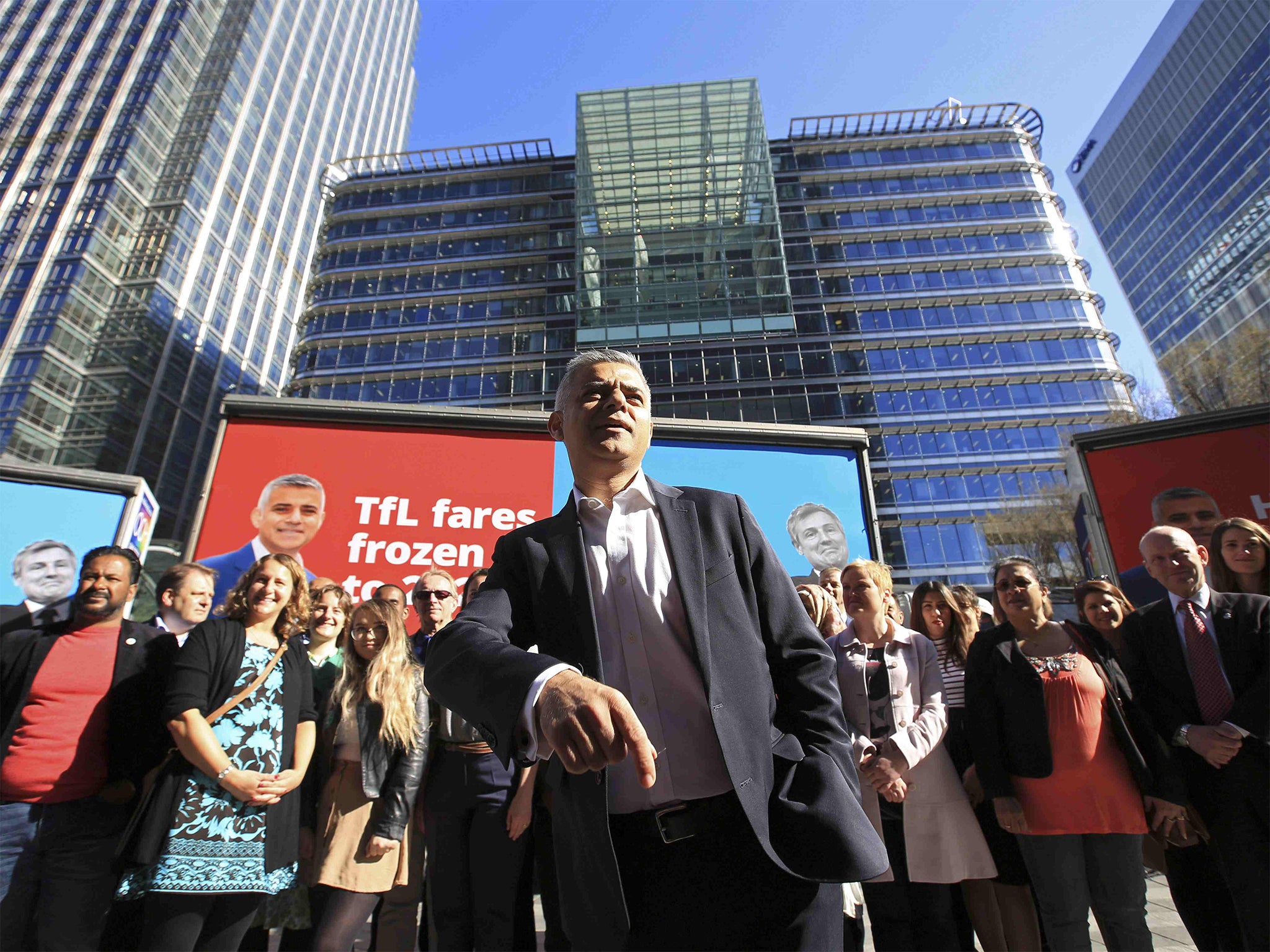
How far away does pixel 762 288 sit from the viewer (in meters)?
45.3

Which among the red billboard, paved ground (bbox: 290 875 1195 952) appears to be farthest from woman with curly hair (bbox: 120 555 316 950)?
the red billboard

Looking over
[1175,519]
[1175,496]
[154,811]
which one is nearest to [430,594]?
[154,811]

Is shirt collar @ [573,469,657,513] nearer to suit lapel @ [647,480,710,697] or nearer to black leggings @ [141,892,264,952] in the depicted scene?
suit lapel @ [647,480,710,697]

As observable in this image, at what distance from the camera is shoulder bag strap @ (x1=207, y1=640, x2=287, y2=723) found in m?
2.88

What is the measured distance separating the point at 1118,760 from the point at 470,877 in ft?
10.0

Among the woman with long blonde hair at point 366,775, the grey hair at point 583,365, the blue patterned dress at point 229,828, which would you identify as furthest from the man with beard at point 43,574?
the grey hair at point 583,365

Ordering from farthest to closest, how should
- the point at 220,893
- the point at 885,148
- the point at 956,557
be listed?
1. the point at 885,148
2. the point at 956,557
3. the point at 220,893

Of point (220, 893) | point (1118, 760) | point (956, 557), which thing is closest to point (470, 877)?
point (220, 893)

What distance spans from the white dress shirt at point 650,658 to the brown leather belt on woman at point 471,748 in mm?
2336

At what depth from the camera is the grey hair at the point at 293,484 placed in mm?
6277

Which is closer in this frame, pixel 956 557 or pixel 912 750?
pixel 912 750

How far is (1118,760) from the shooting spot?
304 cm

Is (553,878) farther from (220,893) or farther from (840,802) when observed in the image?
(220,893)

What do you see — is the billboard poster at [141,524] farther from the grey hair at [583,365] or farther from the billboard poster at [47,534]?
the grey hair at [583,365]
